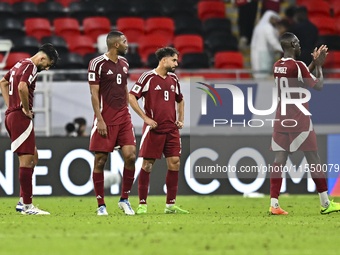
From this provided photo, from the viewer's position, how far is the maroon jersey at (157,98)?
682 cm

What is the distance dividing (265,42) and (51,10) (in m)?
5.86

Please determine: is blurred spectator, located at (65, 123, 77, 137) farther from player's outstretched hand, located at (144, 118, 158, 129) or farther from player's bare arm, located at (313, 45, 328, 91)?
player's bare arm, located at (313, 45, 328, 91)

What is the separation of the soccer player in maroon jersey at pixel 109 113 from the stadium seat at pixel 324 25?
30.7 ft

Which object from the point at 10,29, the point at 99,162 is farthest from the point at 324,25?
the point at 99,162

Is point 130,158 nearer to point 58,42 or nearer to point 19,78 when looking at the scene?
point 19,78

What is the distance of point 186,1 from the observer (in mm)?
15539

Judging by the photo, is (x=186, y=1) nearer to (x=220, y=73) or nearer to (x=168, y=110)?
(x=220, y=73)

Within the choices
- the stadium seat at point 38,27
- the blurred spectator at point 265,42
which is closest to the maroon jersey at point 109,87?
the blurred spectator at point 265,42

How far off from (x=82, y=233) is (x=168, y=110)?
97.0 inches

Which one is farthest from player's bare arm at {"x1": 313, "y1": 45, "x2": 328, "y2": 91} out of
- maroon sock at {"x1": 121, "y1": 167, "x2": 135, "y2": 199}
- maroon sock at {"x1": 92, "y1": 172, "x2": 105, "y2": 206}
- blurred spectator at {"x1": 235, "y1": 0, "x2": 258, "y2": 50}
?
blurred spectator at {"x1": 235, "y1": 0, "x2": 258, "y2": 50}

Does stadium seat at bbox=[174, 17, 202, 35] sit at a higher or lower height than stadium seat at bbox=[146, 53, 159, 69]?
higher

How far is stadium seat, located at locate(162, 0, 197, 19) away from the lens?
1512 centimetres

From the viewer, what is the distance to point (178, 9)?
49.8ft

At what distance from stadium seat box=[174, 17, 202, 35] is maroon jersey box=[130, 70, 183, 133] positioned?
790 centimetres
